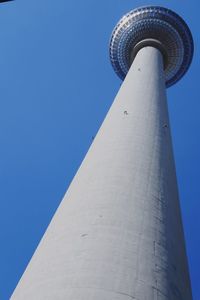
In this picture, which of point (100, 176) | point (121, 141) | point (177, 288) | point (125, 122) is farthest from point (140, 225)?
point (125, 122)

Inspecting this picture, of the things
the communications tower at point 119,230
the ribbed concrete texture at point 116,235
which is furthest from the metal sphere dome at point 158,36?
the ribbed concrete texture at point 116,235

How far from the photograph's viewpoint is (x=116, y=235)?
8547 mm

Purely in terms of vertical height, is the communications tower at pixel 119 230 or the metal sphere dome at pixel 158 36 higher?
the metal sphere dome at pixel 158 36

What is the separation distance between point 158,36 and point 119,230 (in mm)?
36254

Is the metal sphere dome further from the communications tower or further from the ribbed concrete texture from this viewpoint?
the ribbed concrete texture

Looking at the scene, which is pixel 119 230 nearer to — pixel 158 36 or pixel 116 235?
pixel 116 235

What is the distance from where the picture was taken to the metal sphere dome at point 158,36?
139ft

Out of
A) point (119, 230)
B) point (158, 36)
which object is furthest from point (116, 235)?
point (158, 36)

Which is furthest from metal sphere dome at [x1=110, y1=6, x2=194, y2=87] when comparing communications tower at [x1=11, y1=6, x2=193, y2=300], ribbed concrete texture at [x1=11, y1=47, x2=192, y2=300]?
ribbed concrete texture at [x1=11, y1=47, x2=192, y2=300]

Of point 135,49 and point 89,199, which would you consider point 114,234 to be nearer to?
point 89,199

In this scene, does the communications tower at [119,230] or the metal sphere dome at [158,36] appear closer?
the communications tower at [119,230]

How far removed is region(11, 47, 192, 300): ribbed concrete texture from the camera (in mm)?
7301

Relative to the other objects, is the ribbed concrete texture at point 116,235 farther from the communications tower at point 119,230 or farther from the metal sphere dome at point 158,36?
the metal sphere dome at point 158,36

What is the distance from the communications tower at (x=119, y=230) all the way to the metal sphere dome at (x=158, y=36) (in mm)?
27043
